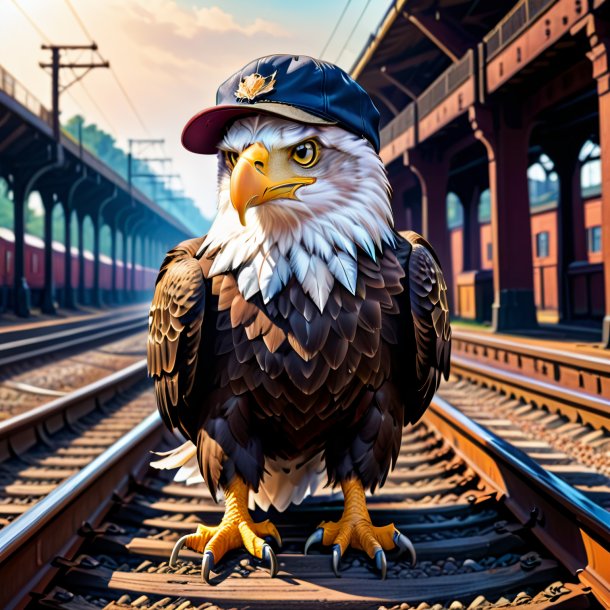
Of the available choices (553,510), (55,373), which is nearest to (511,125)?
(55,373)

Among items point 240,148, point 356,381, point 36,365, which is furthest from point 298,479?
point 36,365

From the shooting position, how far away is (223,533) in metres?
1.94

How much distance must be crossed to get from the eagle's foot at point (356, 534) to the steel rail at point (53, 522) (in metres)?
0.94

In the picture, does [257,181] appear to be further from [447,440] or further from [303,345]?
[447,440]

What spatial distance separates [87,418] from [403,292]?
454 centimetres

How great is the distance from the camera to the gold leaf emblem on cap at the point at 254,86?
6.32 feet

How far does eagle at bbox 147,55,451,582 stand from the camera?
6.19ft

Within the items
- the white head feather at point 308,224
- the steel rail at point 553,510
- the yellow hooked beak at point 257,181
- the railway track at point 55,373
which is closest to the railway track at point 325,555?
the steel rail at point 553,510

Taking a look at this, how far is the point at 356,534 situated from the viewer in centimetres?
199

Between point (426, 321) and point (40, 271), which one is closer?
point (426, 321)

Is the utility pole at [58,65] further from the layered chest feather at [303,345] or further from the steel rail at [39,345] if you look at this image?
the layered chest feather at [303,345]

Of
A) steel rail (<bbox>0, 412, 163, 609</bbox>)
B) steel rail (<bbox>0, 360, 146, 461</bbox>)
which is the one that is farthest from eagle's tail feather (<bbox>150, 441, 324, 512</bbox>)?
steel rail (<bbox>0, 360, 146, 461</bbox>)

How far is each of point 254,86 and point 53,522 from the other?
1.74 m

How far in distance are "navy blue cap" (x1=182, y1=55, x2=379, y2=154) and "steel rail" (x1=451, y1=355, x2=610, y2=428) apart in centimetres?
374
